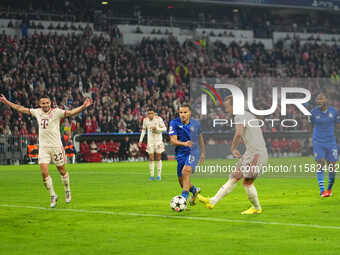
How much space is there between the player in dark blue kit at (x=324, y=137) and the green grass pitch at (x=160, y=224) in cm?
72

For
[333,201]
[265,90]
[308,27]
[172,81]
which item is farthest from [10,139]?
[308,27]

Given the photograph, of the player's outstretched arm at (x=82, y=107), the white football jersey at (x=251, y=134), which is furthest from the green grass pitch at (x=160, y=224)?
the player's outstretched arm at (x=82, y=107)

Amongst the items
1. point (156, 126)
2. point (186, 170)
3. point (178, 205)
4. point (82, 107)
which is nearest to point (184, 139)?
point (186, 170)

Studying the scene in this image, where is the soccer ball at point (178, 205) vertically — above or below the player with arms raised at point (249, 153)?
below

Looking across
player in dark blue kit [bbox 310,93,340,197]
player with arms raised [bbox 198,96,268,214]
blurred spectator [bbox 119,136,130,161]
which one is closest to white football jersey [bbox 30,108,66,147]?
player with arms raised [bbox 198,96,268,214]

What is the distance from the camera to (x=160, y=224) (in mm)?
A: 12375

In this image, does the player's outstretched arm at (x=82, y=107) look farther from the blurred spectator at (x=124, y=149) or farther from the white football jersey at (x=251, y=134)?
the blurred spectator at (x=124, y=149)

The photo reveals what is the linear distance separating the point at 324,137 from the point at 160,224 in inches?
271

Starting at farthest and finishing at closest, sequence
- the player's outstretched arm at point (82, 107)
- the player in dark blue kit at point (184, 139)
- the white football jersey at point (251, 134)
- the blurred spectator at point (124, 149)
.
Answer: the blurred spectator at point (124, 149) < the player's outstretched arm at point (82, 107) < the player in dark blue kit at point (184, 139) < the white football jersey at point (251, 134)

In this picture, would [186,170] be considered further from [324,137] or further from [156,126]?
[156,126]

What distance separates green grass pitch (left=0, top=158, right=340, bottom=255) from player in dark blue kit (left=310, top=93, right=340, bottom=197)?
722mm

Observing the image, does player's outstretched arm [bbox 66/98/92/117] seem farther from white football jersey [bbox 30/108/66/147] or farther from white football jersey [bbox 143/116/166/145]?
white football jersey [bbox 143/116/166/145]

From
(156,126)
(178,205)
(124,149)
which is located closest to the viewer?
(178,205)

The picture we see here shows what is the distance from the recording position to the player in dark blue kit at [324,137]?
17625 mm
